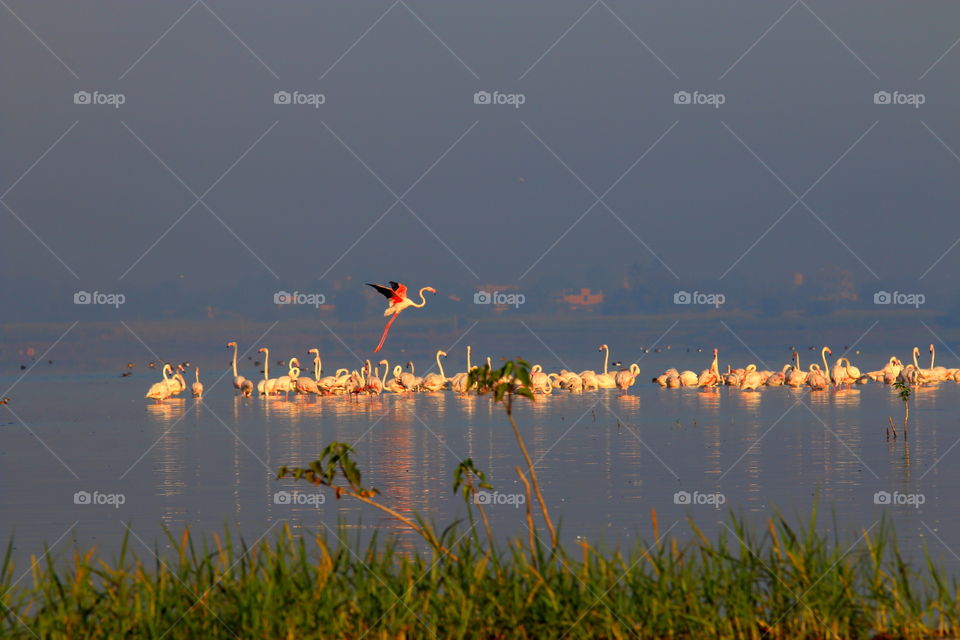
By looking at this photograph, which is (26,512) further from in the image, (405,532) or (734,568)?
(734,568)

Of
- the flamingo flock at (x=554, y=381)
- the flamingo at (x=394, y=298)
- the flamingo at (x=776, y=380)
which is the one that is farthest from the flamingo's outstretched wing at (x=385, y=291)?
the flamingo at (x=776, y=380)

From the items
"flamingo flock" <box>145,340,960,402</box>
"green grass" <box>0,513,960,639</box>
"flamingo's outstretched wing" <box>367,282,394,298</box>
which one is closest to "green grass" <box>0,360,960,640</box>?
"green grass" <box>0,513,960,639</box>

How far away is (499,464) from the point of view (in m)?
23.4

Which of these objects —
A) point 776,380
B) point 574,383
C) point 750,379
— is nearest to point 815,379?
point 750,379

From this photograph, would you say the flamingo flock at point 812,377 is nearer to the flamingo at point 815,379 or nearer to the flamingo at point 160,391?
the flamingo at point 815,379

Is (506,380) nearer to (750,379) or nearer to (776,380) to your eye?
(750,379)

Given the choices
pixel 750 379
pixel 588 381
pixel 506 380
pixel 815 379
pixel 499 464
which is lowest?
pixel 499 464

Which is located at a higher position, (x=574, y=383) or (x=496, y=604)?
(x=574, y=383)

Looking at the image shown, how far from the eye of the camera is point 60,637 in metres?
7.86

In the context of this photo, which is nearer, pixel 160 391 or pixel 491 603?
pixel 491 603

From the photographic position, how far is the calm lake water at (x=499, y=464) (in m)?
16.8

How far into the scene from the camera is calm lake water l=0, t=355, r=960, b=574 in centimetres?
1677

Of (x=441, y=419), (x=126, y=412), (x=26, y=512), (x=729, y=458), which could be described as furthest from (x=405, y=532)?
(x=126, y=412)

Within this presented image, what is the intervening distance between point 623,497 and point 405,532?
4.54 m
